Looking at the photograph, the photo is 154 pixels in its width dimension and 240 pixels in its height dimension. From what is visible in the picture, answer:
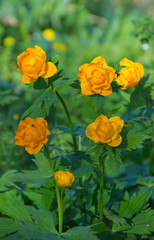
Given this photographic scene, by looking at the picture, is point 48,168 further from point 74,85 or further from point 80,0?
point 80,0

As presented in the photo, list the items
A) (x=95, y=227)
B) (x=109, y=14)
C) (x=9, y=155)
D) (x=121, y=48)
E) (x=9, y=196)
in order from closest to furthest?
1. (x=95, y=227)
2. (x=9, y=196)
3. (x=9, y=155)
4. (x=121, y=48)
5. (x=109, y=14)

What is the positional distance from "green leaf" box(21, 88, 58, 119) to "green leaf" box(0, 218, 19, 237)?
361 mm

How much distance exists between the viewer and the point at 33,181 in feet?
3.59

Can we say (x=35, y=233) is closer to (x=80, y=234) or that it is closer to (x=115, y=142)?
(x=80, y=234)

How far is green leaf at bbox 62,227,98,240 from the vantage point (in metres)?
1.01

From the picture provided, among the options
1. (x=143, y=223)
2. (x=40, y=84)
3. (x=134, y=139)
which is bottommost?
(x=143, y=223)

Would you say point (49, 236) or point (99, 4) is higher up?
point (99, 4)

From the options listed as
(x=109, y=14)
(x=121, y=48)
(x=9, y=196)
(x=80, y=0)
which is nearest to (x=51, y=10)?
(x=80, y=0)

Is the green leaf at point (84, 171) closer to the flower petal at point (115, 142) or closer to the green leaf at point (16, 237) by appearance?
the flower petal at point (115, 142)

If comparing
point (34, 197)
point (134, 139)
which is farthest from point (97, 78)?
point (34, 197)

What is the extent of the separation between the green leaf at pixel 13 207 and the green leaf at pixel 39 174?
0.11 meters

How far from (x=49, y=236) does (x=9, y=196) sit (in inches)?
12.3

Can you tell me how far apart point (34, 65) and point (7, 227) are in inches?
20.8

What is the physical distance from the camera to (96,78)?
97 centimetres
